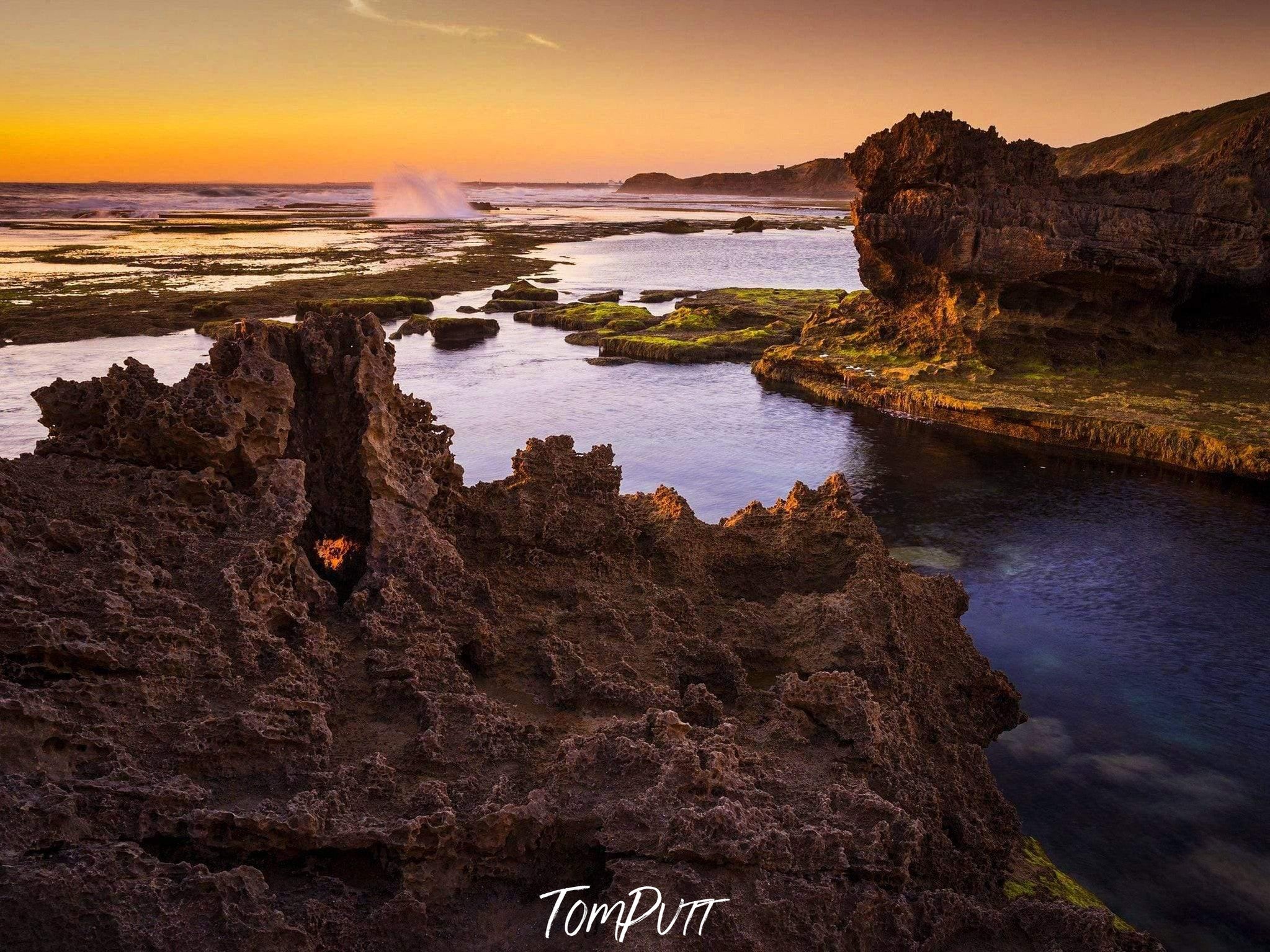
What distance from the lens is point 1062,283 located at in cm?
3155

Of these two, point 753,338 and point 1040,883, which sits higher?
point 753,338

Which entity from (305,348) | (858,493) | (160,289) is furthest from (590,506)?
(160,289)

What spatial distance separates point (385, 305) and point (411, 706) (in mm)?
46710

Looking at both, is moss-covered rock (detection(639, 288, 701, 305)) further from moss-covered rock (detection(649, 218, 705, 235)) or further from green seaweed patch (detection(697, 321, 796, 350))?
moss-covered rock (detection(649, 218, 705, 235))

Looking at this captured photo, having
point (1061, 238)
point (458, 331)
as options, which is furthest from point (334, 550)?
point (458, 331)

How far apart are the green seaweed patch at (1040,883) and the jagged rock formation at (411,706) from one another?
9 cm

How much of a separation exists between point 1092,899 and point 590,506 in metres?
6.37

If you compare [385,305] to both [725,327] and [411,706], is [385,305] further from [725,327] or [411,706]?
[411,706]

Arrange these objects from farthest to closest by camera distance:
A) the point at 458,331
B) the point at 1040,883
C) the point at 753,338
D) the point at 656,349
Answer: the point at 458,331 < the point at 753,338 < the point at 656,349 < the point at 1040,883

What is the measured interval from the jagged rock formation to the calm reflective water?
117 inches

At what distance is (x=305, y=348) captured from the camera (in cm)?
988

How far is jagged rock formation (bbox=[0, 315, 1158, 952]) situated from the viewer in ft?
17.5

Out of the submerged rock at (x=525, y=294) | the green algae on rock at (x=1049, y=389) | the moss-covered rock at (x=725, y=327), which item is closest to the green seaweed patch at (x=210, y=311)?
the submerged rock at (x=525, y=294)

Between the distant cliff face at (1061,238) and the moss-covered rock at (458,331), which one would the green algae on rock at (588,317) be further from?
the distant cliff face at (1061,238)
